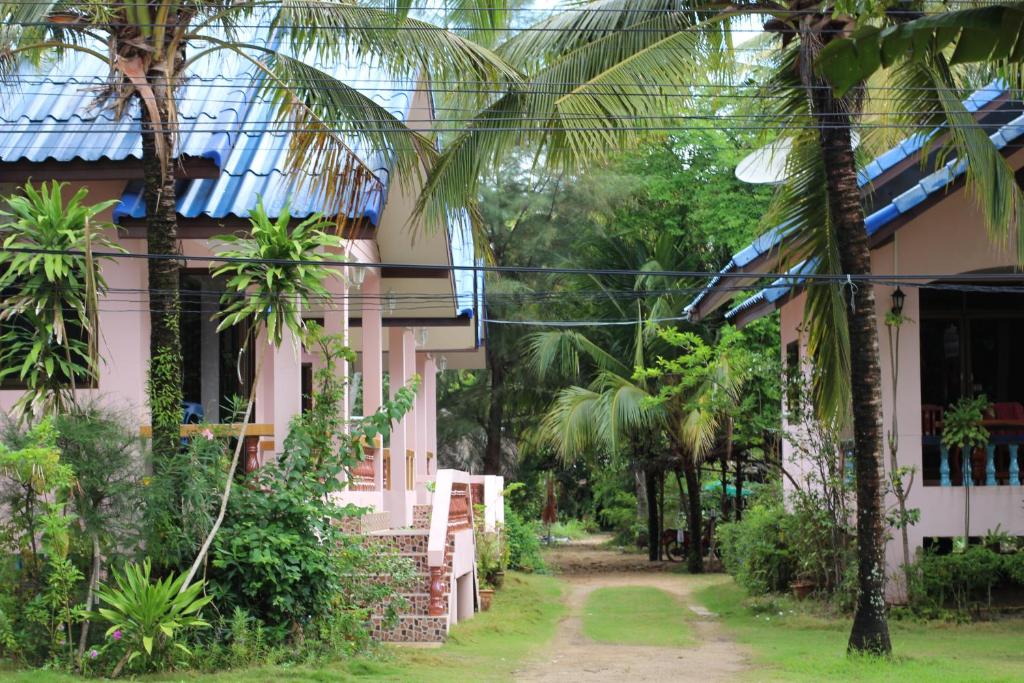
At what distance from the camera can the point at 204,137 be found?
13055mm

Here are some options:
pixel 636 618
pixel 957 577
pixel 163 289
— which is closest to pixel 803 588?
pixel 636 618

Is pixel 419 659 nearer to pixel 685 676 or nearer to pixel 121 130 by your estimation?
pixel 685 676

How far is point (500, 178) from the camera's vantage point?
31.0m

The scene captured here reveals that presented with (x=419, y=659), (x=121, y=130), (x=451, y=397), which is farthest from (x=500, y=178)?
(x=419, y=659)

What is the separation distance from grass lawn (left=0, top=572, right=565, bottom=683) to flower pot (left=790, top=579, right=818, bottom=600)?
3371 mm

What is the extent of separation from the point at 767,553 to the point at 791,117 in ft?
24.5

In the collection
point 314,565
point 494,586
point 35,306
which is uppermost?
point 35,306

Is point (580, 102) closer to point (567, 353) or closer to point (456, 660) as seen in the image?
point (456, 660)

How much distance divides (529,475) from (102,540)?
28.3 metres

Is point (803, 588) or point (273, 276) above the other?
point (273, 276)

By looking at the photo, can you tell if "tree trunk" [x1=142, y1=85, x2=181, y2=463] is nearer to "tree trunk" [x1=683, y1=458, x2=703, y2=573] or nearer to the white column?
the white column

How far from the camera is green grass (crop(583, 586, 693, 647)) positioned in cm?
1506

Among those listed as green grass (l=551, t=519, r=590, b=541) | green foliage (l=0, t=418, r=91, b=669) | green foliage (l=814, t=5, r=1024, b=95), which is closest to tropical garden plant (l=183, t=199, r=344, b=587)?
green foliage (l=0, t=418, r=91, b=669)

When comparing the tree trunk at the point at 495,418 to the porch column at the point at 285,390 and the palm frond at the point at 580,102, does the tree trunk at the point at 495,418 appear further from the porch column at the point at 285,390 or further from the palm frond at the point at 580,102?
the palm frond at the point at 580,102
